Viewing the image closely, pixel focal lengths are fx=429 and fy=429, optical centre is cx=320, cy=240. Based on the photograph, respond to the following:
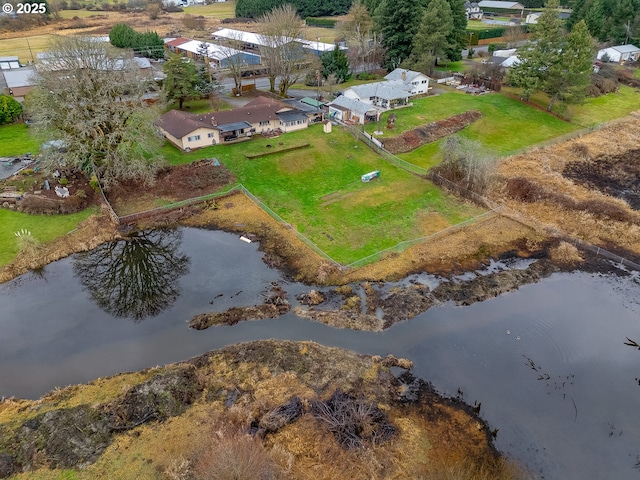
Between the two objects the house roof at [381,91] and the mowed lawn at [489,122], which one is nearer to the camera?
the mowed lawn at [489,122]

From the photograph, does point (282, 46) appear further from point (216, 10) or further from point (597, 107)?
point (216, 10)

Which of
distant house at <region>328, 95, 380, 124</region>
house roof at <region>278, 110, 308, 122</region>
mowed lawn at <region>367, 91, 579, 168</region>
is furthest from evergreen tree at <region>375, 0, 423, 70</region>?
house roof at <region>278, 110, 308, 122</region>

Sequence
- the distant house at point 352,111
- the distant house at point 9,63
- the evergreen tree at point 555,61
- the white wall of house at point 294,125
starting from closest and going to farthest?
the white wall of house at point 294,125 < the distant house at point 352,111 < the evergreen tree at point 555,61 < the distant house at point 9,63

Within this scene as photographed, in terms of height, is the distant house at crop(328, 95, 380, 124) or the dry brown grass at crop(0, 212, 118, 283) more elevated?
the distant house at crop(328, 95, 380, 124)

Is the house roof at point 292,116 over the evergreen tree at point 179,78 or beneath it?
beneath

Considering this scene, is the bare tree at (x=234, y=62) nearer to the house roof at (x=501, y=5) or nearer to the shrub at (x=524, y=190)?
the shrub at (x=524, y=190)

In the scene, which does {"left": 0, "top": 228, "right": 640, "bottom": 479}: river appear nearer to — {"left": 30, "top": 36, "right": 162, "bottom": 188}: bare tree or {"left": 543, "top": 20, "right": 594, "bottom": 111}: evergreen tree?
{"left": 30, "top": 36, "right": 162, "bottom": 188}: bare tree

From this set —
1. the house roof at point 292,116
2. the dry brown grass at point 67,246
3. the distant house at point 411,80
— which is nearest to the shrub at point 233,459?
the dry brown grass at point 67,246
